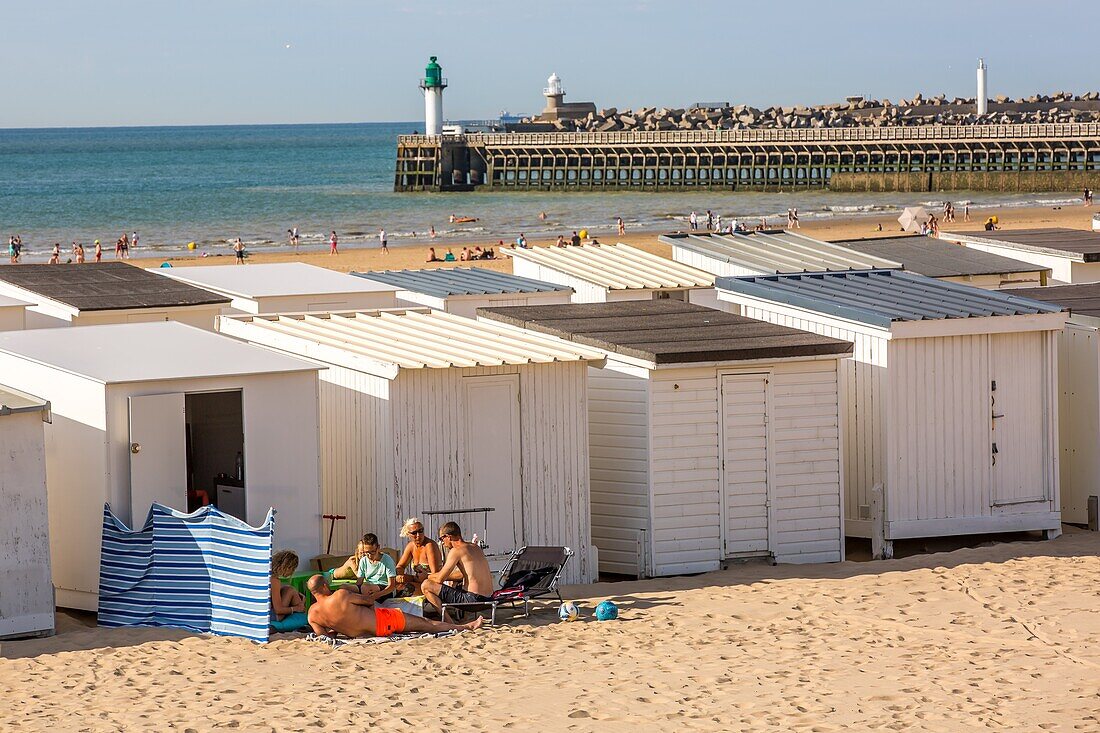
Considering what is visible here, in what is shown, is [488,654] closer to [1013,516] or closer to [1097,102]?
[1013,516]

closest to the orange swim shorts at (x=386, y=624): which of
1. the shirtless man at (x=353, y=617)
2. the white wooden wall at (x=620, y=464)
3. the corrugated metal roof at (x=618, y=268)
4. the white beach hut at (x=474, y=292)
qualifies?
the shirtless man at (x=353, y=617)

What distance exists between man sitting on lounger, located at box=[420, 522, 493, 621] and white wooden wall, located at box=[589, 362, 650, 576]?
204 centimetres

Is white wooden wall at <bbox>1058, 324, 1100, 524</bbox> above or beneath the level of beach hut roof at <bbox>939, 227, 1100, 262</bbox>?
beneath

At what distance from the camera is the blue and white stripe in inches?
408

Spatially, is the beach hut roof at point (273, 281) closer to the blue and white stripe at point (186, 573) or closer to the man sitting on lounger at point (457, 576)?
the blue and white stripe at point (186, 573)

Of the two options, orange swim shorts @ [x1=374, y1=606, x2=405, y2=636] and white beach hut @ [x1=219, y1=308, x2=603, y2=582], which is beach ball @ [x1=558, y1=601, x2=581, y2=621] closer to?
orange swim shorts @ [x1=374, y1=606, x2=405, y2=636]

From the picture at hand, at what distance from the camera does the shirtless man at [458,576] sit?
1052cm

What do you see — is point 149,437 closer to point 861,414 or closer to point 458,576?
point 458,576

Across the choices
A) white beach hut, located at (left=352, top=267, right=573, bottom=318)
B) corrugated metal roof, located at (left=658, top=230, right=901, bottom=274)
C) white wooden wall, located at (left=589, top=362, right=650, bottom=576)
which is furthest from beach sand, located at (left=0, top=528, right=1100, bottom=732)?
corrugated metal roof, located at (left=658, top=230, right=901, bottom=274)

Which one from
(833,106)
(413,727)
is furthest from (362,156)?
(413,727)

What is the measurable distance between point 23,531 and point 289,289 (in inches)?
309

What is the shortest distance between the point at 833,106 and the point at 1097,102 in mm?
20639

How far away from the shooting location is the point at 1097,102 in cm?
12581

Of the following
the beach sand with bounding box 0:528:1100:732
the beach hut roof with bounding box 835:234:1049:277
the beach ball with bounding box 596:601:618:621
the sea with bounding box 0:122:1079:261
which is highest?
the sea with bounding box 0:122:1079:261
